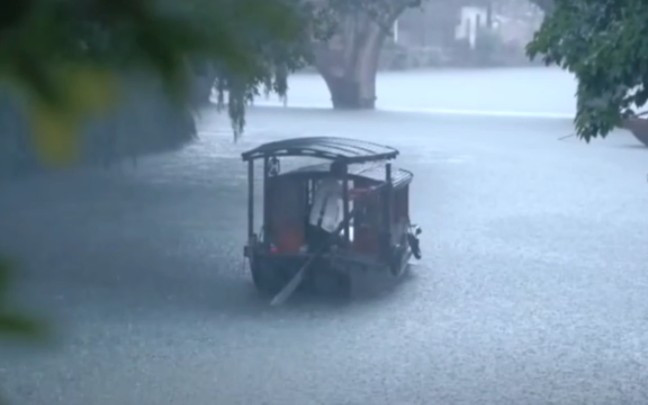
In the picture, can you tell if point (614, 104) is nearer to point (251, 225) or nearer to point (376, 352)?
point (376, 352)

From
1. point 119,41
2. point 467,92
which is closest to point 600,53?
point 119,41

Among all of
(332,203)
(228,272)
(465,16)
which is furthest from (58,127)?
(465,16)

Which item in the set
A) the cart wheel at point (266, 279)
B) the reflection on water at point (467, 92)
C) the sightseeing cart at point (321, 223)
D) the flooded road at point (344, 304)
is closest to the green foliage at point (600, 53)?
the flooded road at point (344, 304)

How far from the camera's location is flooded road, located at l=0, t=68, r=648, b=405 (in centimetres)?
1167

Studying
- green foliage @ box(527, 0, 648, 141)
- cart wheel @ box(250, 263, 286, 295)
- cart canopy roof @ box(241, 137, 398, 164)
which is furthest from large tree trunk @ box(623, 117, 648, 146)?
green foliage @ box(527, 0, 648, 141)

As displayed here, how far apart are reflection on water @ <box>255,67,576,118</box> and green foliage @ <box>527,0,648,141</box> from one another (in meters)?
36.8

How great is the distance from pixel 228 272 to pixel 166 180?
9.28 m

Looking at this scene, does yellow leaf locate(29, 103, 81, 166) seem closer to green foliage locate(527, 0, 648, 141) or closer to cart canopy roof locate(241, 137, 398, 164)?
green foliage locate(527, 0, 648, 141)

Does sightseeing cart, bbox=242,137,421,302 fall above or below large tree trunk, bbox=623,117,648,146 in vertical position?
above

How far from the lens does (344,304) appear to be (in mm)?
15852

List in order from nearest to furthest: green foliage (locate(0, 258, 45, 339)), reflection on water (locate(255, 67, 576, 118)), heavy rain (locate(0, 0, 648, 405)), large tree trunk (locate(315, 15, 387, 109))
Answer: green foliage (locate(0, 258, 45, 339)) → heavy rain (locate(0, 0, 648, 405)) → large tree trunk (locate(315, 15, 387, 109)) → reflection on water (locate(255, 67, 576, 118))

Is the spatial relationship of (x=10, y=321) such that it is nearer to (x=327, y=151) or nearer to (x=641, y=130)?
(x=327, y=151)

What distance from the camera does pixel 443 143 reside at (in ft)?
116

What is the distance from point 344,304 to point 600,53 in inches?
319
